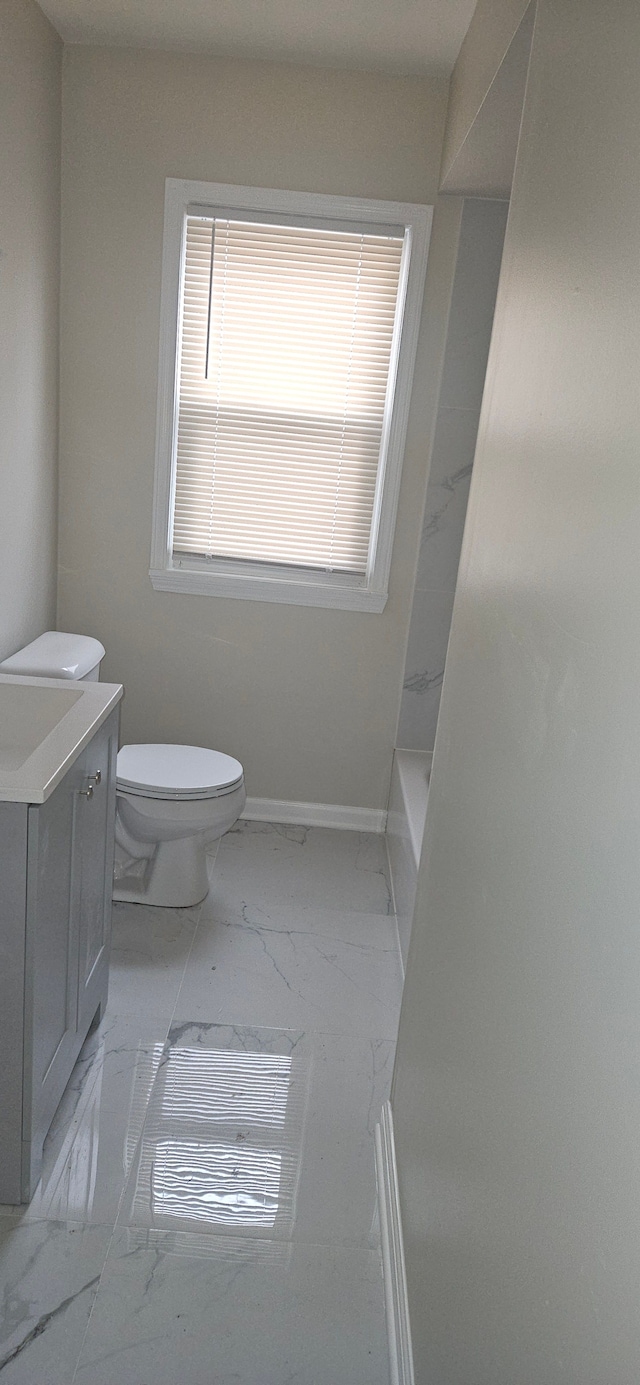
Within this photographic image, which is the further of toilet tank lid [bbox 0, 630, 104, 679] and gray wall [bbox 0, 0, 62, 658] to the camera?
toilet tank lid [bbox 0, 630, 104, 679]

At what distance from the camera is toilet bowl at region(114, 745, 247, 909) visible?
2.92 m

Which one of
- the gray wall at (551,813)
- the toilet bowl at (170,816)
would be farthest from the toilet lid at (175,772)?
the gray wall at (551,813)

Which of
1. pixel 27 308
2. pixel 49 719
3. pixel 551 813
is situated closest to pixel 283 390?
pixel 27 308

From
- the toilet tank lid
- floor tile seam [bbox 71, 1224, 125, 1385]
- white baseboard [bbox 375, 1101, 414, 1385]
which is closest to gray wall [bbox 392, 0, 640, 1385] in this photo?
white baseboard [bbox 375, 1101, 414, 1385]

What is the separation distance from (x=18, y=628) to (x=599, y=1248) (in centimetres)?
286

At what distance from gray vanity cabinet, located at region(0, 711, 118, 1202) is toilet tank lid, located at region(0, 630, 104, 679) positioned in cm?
74

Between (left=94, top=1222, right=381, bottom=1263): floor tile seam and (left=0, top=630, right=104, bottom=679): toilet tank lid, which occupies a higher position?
(left=0, top=630, right=104, bottom=679): toilet tank lid

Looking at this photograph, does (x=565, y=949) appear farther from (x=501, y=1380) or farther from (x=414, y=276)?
(x=414, y=276)

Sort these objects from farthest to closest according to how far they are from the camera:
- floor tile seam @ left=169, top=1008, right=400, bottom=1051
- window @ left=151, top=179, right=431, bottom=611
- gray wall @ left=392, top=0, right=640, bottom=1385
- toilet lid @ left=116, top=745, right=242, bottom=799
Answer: window @ left=151, top=179, right=431, bottom=611, toilet lid @ left=116, top=745, right=242, bottom=799, floor tile seam @ left=169, top=1008, right=400, bottom=1051, gray wall @ left=392, top=0, right=640, bottom=1385

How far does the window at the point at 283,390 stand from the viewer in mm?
3262

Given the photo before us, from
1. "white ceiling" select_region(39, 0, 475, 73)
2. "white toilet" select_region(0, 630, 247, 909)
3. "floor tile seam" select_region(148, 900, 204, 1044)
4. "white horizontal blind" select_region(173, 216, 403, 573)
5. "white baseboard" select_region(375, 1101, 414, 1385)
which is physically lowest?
"floor tile seam" select_region(148, 900, 204, 1044)

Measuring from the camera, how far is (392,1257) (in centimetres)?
177

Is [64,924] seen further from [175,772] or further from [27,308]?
[27,308]

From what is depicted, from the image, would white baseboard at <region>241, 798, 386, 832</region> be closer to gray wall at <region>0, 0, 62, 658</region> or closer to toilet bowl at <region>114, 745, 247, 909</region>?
toilet bowl at <region>114, 745, 247, 909</region>
